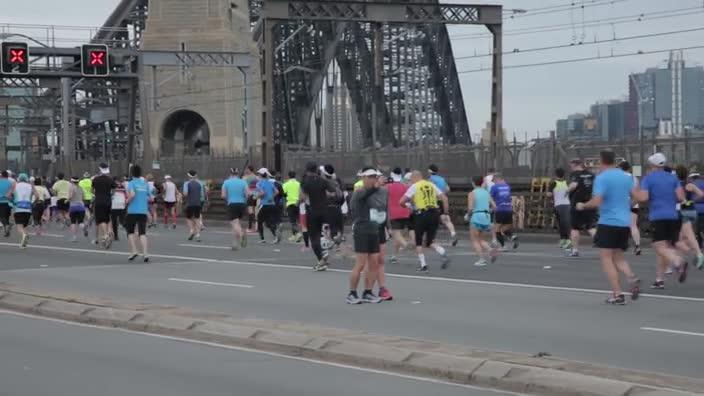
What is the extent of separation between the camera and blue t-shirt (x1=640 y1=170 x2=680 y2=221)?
15.4m

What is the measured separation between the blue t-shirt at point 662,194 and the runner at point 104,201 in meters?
13.3

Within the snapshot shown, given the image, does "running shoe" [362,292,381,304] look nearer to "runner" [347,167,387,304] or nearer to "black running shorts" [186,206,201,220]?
"runner" [347,167,387,304]

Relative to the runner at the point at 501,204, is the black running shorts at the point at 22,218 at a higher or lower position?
lower

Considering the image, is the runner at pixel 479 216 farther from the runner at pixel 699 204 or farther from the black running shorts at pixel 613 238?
the black running shorts at pixel 613 238

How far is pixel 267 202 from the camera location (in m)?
26.7

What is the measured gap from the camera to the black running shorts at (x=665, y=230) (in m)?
15.3

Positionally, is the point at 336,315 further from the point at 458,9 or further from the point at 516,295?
the point at 458,9

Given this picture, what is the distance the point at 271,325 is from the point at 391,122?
82273 millimetres

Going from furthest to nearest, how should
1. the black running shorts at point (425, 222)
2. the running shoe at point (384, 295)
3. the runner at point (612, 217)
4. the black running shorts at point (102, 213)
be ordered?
the black running shorts at point (102, 213), the black running shorts at point (425, 222), the running shoe at point (384, 295), the runner at point (612, 217)

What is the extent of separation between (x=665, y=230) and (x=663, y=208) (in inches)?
11.7

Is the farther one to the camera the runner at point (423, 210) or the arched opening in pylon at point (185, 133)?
the arched opening in pylon at point (185, 133)

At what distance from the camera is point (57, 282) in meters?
17.5

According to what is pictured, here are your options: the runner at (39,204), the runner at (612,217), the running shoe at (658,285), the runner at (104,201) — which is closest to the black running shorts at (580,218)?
the running shoe at (658,285)

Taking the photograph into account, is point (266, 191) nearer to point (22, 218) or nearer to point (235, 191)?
point (235, 191)
